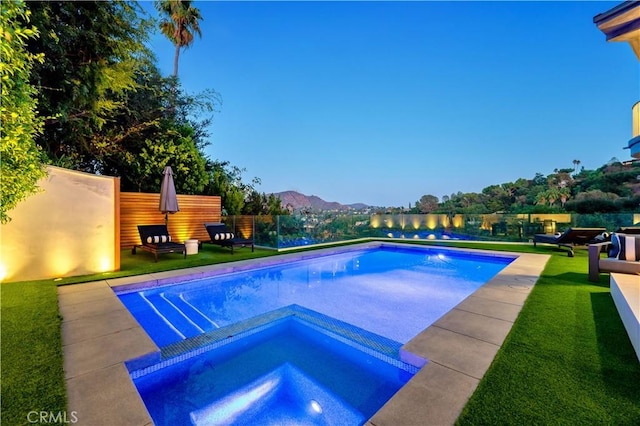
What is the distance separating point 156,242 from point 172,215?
247 cm

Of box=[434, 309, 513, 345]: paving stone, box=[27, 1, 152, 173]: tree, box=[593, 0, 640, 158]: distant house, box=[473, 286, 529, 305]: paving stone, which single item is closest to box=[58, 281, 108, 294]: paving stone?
box=[27, 1, 152, 173]: tree

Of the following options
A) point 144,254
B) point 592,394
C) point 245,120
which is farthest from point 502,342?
point 245,120

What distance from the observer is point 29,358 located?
2.63 meters

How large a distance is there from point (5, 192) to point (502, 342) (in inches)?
230

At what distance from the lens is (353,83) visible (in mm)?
21922

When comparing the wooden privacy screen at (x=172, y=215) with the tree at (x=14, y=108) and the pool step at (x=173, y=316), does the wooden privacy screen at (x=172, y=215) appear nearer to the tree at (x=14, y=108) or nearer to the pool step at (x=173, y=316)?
the pool step at (x=173, y=316)

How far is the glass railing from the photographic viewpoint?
10594 mm

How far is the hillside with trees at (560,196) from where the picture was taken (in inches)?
979

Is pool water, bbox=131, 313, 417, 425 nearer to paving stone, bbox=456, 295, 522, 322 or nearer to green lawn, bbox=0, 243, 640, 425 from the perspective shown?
green lawn, bbox=0, 243, 640, 425

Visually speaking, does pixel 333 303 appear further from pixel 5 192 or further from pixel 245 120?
pixel 245 120

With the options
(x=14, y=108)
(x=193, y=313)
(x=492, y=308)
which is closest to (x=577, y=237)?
(x=492, y=308)

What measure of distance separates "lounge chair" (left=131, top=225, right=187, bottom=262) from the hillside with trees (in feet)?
49.9

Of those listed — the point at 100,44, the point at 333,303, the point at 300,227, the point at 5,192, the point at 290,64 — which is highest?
the point at 290,64

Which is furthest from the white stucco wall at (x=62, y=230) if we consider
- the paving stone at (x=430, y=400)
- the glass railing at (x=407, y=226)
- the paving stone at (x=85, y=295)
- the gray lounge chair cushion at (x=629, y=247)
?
the gray lounge chair cushion at (x=629, y=247)
